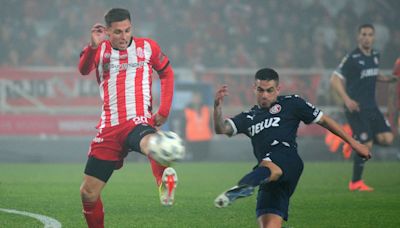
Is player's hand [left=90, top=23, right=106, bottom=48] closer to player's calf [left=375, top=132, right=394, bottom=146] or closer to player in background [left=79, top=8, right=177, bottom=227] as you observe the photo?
player in background [left=79, top=8, right=177, bottom=227]

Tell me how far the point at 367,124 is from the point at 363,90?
54 cm

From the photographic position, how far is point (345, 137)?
7.10 m

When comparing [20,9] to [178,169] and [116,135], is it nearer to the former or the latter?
[178,169]

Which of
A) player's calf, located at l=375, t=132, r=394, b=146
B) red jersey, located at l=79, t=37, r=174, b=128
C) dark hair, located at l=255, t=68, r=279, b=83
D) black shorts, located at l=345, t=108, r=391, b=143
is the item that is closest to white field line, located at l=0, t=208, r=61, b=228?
red jersey, located at l=79, t=37, r=174, b=128

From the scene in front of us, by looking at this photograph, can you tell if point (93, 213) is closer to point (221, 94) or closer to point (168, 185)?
point (168, 185)

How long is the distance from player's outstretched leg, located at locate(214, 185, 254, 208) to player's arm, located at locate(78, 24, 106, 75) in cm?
184

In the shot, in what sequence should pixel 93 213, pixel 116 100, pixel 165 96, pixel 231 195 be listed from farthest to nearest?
pixel 165 96
pixel 116 100
pixel 93 213
pixel 231 195

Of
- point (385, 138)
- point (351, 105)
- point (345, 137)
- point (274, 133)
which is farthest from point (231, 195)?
point (385, 138)

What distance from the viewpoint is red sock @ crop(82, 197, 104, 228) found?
7168mm

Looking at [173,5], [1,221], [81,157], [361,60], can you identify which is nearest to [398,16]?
[173,5]

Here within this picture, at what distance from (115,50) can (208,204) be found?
3706 millimetres

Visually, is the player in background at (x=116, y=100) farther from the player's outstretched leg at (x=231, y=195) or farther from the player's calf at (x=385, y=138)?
the player's calf at (x=385, y=138)

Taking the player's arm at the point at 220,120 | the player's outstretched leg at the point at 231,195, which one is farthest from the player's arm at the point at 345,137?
the player's outstretched leg at the point at 231,195

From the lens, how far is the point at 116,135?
7.18m
